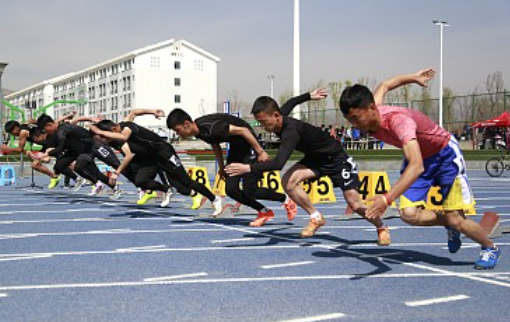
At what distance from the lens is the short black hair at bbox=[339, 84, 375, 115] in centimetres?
496

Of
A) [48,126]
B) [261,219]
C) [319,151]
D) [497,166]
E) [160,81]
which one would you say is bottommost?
[261,219]

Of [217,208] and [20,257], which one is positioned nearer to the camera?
[20,257]

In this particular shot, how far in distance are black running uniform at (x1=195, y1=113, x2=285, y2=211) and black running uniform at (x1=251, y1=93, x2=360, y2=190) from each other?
91cm

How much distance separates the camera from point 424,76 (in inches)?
253

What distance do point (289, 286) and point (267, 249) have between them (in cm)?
191

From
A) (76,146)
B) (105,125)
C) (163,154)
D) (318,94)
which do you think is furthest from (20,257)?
(76,146)

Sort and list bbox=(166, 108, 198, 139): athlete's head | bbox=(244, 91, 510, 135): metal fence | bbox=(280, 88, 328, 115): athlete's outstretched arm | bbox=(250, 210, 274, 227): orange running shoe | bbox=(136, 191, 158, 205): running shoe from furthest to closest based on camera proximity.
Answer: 1. bbox=(244, 91, 510, 135): metal fence
2. bbox=(136, 191, 158, 205): running shoe
3. bbox=(250, 210, 274, 227): orange running shoe
4. bbox=(280, 88, 328, 115): athlete's outstretched arm
5. bbox=(166, 108, 198, 139): athlete's head

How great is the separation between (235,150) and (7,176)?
14.2 metres

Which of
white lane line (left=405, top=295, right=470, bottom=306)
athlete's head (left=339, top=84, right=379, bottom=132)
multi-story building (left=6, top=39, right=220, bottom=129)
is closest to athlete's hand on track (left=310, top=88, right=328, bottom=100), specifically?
athlete's head (left=339, top=84, right=379, bottom=132)

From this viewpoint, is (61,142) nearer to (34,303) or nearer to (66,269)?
(66,269)

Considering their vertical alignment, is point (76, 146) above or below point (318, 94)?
below

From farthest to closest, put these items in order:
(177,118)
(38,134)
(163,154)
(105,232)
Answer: (38,134) < (163,154) < (105,232) < (177,118)

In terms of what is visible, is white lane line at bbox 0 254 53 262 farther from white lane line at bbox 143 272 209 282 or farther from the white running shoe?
the white running shoe

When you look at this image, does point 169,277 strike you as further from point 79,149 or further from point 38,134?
point 38,134
